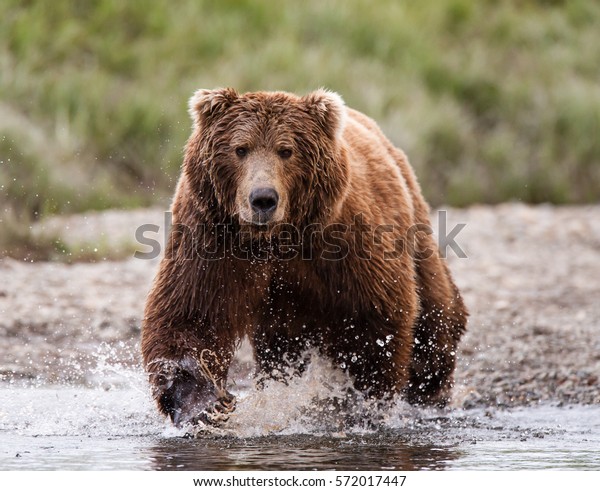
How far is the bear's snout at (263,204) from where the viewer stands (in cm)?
568

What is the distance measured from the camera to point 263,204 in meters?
5.71

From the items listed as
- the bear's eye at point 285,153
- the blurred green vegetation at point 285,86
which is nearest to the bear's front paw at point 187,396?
the bear's eye at point 285,153

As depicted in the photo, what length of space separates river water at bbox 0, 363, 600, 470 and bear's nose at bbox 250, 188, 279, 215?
123cm

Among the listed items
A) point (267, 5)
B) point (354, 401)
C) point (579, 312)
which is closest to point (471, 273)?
point (579, 312)

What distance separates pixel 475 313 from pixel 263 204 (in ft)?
16.7

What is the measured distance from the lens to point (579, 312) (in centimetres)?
1045

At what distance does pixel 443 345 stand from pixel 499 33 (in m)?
15.7

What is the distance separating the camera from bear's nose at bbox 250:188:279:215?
5.68 meters

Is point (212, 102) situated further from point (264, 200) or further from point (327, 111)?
point (264, 200)

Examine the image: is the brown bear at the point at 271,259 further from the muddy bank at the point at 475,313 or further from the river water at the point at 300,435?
the muddy bank at the point at 475,313

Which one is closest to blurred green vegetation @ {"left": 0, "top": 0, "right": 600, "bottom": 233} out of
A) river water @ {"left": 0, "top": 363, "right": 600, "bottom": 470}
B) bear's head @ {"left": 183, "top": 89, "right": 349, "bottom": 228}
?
river water @ {"left": 0, "top": 363, "right": 600, "bottom": 470}

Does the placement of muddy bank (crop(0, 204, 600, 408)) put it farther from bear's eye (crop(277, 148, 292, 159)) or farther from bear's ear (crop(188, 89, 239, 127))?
bear's ear (crop(188, 89, 239, 127))

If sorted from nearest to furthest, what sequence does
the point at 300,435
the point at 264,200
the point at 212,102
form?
the point at 264,200
the point at 212,102
the point at 300,435

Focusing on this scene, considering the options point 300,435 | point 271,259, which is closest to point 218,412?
point 300,435
